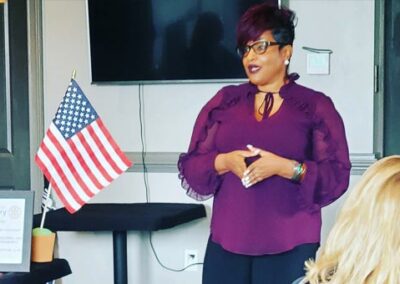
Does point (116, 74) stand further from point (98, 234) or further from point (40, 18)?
point (98, 234)

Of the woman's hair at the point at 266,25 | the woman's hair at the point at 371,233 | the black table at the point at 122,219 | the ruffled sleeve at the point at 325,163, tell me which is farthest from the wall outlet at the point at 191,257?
the woman's hair at the point at 371,233

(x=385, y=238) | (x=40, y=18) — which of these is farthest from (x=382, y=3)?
(x=385, y=238)

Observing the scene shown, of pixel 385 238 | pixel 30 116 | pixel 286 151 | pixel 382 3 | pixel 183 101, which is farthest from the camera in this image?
pixel 30 116

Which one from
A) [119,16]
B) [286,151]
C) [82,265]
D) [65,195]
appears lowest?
[82,265]

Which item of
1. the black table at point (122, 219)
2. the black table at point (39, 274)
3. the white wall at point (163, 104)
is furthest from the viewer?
the white wall at point (163, 104)

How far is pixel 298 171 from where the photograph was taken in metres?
2.32

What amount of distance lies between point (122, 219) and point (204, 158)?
3.09ft

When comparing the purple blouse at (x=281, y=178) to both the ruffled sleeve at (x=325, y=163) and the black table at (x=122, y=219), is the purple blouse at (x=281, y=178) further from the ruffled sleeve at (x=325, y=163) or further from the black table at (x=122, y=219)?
the black table at (x=122, y=219)

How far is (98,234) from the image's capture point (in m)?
4.01

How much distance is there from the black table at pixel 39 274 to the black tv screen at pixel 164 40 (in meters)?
1.62

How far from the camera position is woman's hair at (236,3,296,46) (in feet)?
7.85

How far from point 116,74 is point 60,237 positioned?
0.93 metres

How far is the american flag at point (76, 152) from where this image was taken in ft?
8.37

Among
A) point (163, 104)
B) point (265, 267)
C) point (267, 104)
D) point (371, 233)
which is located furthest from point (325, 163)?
point (163, 104)
